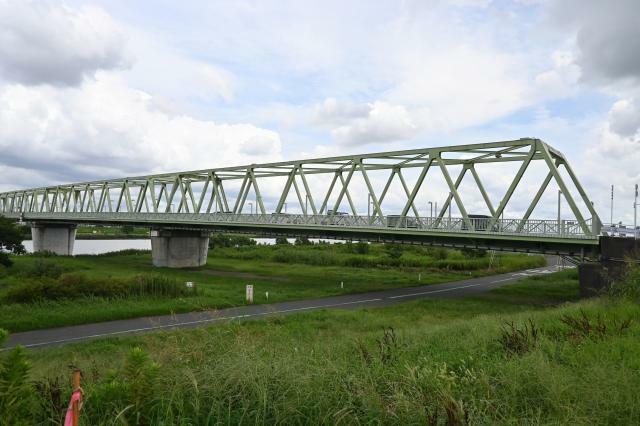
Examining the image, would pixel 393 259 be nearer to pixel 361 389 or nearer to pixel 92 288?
pixel 92 288

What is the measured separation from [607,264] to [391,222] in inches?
598

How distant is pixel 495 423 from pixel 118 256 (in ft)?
221

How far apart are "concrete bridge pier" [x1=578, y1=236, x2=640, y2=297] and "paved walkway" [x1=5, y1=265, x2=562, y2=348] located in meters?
8.35

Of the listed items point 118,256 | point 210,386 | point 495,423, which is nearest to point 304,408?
point 210,386

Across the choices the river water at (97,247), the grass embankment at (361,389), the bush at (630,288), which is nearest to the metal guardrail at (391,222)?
the bush at (630,288)

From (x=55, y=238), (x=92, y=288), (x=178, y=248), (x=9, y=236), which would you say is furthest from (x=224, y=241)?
(x=92, y=288)

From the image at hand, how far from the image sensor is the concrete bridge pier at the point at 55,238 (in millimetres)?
77375

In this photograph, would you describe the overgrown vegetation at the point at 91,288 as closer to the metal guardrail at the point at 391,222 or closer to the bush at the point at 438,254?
the metal guardrail at the point at 391,222

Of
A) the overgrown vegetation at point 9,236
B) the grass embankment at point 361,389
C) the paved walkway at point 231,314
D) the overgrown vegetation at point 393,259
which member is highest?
the overgrown vegetation at point 9,236

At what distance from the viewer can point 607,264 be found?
24.7 metres

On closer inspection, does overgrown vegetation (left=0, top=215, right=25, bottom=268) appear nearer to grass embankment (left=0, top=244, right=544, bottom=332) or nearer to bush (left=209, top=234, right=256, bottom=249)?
grass embankment (left=0, top=244, right=544, bottom=332)

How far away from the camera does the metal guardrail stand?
27.2 m

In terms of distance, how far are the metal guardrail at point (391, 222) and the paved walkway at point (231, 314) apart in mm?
4941

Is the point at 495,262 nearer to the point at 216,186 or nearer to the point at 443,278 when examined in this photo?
the point at 443,278
